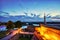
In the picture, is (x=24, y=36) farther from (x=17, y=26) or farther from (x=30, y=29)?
(x=17, y=26)

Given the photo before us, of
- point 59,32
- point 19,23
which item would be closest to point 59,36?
point 59,32

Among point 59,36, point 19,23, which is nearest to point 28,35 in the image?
point 19,23

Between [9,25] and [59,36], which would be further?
[9,25]

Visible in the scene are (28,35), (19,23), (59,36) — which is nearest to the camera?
(59,36)

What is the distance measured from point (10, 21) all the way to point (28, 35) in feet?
28.5

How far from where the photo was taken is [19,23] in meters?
37.5

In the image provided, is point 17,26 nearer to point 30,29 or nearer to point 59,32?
point 30,29

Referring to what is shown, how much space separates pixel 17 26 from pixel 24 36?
47.4 feet

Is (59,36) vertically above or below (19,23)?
above

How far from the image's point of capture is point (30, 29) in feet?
98.2

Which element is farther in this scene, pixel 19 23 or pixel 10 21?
pixel 19 23

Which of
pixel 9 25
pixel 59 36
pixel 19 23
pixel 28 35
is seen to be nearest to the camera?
pixel 59 36

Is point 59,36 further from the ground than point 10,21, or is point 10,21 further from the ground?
point 59,36

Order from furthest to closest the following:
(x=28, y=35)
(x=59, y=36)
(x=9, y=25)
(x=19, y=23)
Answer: (x=19, y=23) < (x=9, y=25) < (x=28, y=35) < (x=59, y=36)
